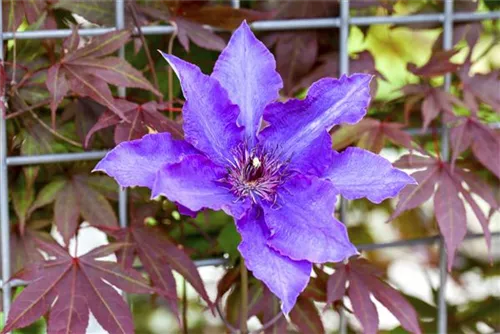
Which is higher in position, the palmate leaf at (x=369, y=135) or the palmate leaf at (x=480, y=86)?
the palmate leaf at (x=480, y=86)

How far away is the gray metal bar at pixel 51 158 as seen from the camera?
1.27m

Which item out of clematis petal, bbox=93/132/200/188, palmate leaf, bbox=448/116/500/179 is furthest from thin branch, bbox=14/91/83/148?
palmate leaf, bbox=448/116/500/179

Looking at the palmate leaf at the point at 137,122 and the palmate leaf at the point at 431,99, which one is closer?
the palmate leaf at the point at 137,122

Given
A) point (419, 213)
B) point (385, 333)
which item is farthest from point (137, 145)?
point (419, 213)

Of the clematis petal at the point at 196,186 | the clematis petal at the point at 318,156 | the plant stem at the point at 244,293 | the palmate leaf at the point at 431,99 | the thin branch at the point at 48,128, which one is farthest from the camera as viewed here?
the palmate leaf at the point at 431,99

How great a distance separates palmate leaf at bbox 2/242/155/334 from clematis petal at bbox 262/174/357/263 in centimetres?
26

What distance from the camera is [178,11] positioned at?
1.29 m

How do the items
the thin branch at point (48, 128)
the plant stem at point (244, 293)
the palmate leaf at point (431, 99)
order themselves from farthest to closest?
the palmate leaf at point (431, 99) → the thin branch at point (48, 128) → the plant stem at point (244, 293)

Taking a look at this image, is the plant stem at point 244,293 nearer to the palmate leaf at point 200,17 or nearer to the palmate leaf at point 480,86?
the palmate leaf at point 200,17

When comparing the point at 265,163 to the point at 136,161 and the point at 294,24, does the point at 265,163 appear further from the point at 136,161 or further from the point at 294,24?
the point at 294,24

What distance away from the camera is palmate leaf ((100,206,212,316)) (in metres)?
1.23

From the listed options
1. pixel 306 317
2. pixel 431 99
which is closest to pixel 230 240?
pixel 306 317

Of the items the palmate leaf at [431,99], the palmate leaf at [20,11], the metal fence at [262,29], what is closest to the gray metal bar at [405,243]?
the metal fence at [262,29]

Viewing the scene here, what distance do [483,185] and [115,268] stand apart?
23.4 inches
